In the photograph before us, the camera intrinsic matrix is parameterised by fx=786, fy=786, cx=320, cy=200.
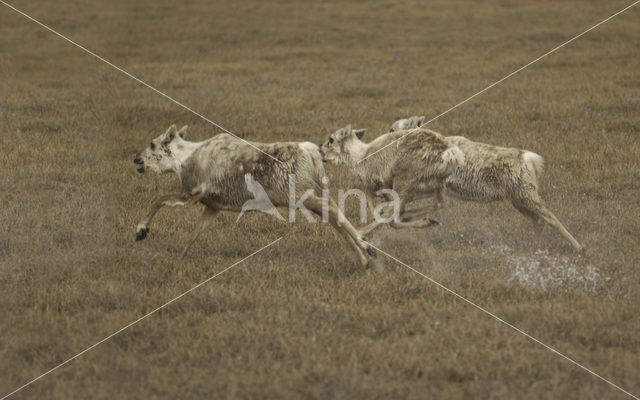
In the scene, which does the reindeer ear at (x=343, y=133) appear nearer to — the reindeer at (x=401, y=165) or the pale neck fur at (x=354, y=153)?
the reindeer at (x=401, y=165)

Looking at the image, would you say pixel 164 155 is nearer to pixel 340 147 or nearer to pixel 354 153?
pixel 340 147

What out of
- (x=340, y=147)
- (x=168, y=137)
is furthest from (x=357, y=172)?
(x=168, y=137)

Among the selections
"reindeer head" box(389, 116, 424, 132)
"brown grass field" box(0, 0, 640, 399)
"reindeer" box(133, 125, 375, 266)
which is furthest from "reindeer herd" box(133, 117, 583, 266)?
"reindeer head" box(389, 116, 424, 132)

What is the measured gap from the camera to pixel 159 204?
32.4 ft

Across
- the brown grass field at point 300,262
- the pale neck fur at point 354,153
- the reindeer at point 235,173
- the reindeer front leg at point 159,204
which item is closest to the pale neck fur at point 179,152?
the reindeer at point 235,173

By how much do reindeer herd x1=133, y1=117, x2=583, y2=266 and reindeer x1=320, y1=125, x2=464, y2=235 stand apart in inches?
0.5

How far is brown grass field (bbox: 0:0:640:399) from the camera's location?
7.02 m

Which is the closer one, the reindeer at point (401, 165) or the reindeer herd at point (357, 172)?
the reindeer herd at point (357, 172)

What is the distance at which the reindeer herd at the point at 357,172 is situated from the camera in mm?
9547

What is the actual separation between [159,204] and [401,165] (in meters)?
3.35

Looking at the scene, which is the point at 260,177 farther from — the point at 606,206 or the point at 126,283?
the point at 606,206

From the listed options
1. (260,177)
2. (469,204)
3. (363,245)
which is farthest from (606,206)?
(260,177)

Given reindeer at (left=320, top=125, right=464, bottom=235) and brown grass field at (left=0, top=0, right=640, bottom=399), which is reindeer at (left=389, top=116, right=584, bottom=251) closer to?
reindeer at (left=320, top=125, right=464, bottom=235)

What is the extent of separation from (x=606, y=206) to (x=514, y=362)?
5.80 meters
